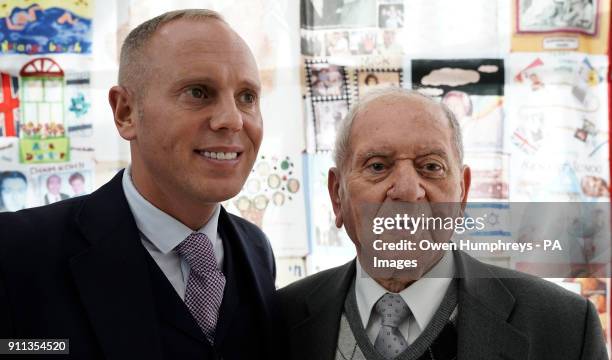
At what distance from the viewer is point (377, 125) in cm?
148

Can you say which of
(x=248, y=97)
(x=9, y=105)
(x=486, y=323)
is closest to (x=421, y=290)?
(x=486, y=323)

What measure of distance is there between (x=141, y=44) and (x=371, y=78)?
1063 millimetres

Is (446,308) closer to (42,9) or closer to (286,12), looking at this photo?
(286,12)

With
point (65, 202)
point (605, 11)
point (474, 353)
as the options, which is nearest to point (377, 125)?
point (474, 353)

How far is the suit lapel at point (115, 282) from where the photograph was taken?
→ 1.36 metres

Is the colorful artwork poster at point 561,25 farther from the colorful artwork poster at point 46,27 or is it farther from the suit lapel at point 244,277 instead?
the colorful artwork poster at point 46,27

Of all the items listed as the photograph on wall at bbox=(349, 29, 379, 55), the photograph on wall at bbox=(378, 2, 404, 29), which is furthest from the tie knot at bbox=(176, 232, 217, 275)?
the photograph on wall at bbox=(378, 2, 404, 29)

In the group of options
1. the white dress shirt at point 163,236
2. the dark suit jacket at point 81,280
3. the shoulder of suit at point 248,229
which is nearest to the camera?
the dark suit jacket at point 81,280

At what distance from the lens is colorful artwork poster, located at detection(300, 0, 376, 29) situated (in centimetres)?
239

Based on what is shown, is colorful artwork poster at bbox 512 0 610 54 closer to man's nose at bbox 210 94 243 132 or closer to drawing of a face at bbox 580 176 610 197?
drawing of a face at bbox 580 176 610 197

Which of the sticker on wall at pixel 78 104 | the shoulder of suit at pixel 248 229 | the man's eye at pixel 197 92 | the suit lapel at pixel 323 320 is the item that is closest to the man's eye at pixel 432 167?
the suit lapel at pixel 323 320

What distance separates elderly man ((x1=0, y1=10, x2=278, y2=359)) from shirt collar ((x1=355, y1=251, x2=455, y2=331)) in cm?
29

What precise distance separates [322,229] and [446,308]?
107 centimetres

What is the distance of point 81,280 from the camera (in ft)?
4.57
